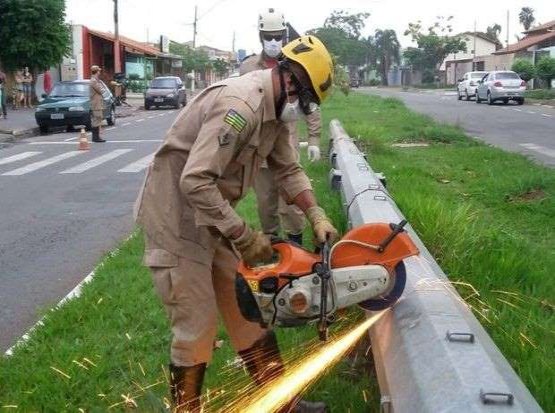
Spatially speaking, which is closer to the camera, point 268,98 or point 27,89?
point 268,98

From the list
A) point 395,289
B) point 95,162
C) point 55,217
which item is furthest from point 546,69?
point 395,289

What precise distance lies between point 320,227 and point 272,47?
243cm

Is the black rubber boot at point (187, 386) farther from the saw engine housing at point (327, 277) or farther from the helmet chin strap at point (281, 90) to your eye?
the helmet chin strap at point (281, 90)

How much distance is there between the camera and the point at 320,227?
11.9 ft

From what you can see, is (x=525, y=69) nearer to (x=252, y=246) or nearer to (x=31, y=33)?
(x=31, y=33)

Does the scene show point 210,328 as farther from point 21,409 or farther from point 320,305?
point 21,409

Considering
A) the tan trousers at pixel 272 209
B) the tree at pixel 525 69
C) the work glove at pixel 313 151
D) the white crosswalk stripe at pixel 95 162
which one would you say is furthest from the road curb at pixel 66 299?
the tree at pixel 525 69

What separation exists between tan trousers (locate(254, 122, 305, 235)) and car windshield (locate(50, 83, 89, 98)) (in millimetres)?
19119

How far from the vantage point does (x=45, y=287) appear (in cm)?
630

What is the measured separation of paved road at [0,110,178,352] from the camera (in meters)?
6.16

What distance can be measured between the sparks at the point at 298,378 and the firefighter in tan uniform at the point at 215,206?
0.12 m

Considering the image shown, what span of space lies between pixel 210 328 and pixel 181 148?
78cm

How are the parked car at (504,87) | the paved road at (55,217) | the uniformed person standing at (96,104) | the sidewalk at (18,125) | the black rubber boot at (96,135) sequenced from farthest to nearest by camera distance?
the parked car at (504,87), the sidewalk at (18,125), the black rubber boot at (96,135), the uniformed person standing at (96,104), the paved road at (55,217)

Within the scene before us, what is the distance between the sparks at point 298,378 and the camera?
3.35 m
